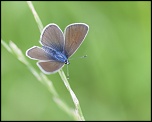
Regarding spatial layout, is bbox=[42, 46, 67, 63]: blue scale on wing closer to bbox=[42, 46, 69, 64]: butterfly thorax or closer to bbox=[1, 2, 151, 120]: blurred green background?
bbox=[42, 46, 69, 64]: butterfly thorax

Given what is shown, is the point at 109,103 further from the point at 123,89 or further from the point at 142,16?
the point at 142,16

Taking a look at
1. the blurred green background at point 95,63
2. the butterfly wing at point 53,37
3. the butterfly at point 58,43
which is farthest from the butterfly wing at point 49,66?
the blurred green background at point 95,63

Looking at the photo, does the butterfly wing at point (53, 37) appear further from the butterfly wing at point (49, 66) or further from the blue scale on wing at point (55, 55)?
the butterfly wing at point (49, 66)

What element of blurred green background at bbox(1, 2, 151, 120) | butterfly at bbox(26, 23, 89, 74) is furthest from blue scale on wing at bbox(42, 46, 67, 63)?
blurred green background at bbox(1, 2, 151, 120)

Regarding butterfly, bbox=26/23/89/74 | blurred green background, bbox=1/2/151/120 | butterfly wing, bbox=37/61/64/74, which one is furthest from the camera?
blurred green background, bbox=1/2/151/120

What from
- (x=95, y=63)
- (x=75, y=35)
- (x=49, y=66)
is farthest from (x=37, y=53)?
(x=95, y=63)

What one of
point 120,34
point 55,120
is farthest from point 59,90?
point 120,34
